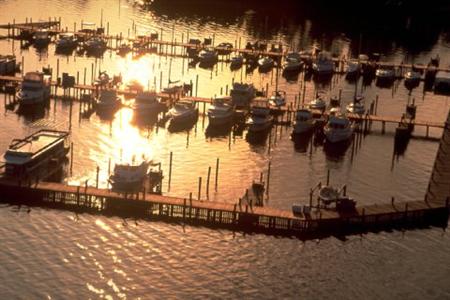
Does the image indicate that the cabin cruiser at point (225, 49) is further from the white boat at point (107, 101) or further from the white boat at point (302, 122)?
the white boat at point (302, 122)

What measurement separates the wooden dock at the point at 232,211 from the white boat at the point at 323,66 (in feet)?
154

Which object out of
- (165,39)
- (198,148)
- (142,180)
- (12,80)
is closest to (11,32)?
(165,39)

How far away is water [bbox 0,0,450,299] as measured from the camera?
5238 cm

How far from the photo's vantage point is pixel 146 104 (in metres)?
87.4

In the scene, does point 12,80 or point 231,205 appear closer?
point 231,205

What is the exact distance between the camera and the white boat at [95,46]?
115625 millimetres

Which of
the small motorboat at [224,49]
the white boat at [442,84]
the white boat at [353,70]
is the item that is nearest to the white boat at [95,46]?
the small motorboat at [224,49]

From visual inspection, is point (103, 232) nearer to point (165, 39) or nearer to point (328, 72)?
point (328, 72)

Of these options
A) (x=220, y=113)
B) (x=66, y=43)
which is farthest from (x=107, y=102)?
(x=66, y=43)

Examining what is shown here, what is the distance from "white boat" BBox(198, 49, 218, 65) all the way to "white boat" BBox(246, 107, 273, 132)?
29.9 metres

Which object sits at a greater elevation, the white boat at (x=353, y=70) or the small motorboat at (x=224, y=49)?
the small motorboat at (x=224, y=49)

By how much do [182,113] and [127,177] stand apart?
71.7 ft

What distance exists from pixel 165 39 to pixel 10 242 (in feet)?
244

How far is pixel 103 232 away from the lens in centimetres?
5859
